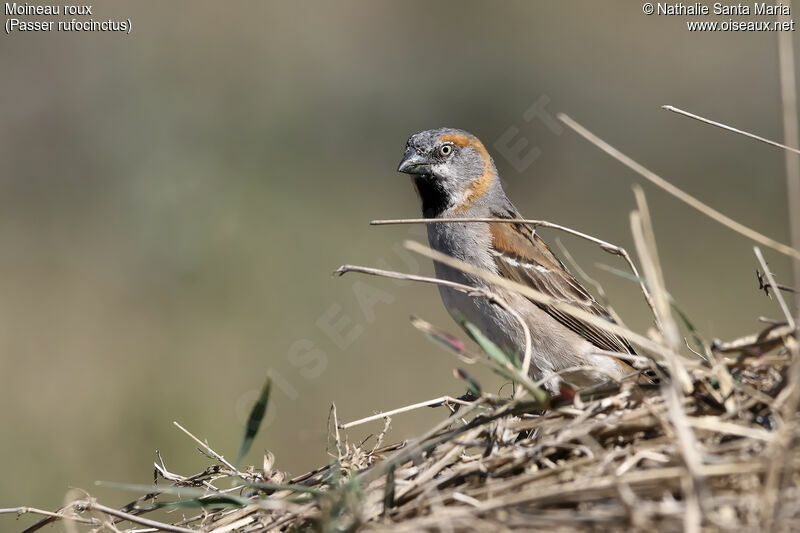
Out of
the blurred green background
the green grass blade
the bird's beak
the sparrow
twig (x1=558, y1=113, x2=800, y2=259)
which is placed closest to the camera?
twig (x1=558, y1=113, x2=800, y2=259)

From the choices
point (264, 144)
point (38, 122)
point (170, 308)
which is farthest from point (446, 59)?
point (170, 308)

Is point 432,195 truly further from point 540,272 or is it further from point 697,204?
point 697,204

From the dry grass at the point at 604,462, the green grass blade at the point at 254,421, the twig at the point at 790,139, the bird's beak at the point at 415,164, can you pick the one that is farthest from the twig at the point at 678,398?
the bird's beak at the point at 415,164

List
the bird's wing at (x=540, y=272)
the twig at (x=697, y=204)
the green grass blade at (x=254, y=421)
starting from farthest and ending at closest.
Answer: the bird's wing at (x=540, y=272) → the green grass blade at (x=254, y=421) → the twig at (x=697, y=204)

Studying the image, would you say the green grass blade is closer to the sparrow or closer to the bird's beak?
the sparrow

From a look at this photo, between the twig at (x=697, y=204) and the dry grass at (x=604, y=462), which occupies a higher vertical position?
the twig at (x=697, y=204)

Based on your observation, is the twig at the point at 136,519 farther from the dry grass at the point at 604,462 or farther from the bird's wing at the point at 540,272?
the bird's wing at the point at 540,272

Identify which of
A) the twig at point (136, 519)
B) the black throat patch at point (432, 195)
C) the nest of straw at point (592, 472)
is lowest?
the twig at point (136, 519)

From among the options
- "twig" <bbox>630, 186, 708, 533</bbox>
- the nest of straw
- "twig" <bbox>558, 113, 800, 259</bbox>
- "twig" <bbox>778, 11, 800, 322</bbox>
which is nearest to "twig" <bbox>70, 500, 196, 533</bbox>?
the nest of straw

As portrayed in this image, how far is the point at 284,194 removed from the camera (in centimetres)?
996

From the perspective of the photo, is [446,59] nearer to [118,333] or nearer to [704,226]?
[704,226]

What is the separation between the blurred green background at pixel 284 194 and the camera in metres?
6.96

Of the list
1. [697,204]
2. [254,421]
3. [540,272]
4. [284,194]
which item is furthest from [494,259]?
[284,194]

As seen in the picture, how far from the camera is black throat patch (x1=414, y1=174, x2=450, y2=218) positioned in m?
5.76
